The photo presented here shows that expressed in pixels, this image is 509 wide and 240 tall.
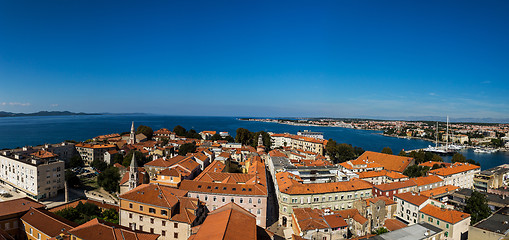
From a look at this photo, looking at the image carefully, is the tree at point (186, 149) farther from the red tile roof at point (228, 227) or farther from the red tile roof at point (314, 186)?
the red tile roof at point (228, 227)

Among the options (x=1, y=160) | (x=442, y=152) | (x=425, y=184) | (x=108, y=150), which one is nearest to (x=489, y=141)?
(x=442, y=152)

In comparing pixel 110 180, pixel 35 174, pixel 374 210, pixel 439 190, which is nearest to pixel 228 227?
pixel 374 210

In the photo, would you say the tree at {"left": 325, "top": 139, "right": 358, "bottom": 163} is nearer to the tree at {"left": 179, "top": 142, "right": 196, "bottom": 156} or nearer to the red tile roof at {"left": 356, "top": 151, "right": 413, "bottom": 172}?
the red tile roof at {"left": 356, "top": 151, "right": 413, "bottom": 172}

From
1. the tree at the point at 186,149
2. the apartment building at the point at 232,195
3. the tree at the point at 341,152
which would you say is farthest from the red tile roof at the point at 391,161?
the tree at the point at 186,149

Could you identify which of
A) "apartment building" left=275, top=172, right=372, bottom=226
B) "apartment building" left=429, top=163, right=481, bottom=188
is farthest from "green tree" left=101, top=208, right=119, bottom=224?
"apartment building" left=429, top=163, right=481, bottom=188

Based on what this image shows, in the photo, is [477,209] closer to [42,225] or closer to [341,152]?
[341,152]

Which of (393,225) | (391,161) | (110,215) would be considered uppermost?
(391,161)
